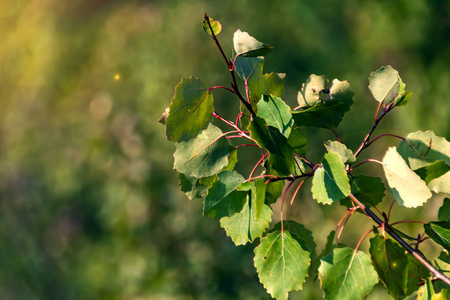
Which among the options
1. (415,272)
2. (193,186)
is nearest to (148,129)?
(193,186)

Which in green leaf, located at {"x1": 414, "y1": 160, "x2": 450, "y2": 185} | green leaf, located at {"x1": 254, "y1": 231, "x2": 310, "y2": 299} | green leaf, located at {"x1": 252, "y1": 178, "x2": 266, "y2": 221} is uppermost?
green leaf, located at {"x1": 252, "y1": 178, "x2": 266, "y2": 221}

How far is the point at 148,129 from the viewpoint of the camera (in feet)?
8.27

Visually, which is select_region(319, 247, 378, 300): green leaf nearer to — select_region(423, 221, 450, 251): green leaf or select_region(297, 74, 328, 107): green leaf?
select_region(423, 221, 450, 251): green leaf

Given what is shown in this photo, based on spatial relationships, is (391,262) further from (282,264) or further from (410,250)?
(282,264)

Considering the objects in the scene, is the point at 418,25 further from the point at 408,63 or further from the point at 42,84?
the point at 42,84

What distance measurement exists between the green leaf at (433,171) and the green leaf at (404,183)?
0.03 metres

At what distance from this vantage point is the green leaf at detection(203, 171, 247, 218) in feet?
2.08

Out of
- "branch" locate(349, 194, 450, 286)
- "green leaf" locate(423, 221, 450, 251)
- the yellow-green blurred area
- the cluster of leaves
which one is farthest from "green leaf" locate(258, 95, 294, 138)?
the yellow-green blurred area

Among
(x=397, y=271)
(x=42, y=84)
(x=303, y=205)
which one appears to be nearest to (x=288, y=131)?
(x=397, y=271)

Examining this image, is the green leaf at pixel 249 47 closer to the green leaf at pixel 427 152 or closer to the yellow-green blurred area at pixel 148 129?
the green leaf at pixel 427 152

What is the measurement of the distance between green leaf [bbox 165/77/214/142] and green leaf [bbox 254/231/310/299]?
18 centimetres

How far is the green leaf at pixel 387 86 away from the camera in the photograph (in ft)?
2.23

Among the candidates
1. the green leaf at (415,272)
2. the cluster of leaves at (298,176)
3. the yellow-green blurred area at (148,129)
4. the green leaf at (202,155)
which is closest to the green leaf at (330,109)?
the cluster of leaves at (298,176)

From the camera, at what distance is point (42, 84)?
341cm
